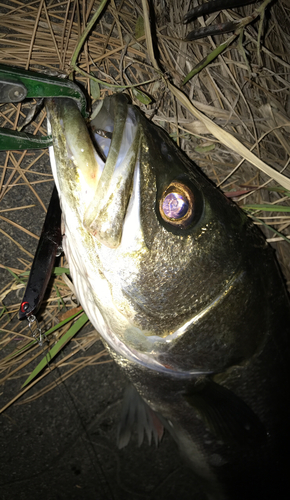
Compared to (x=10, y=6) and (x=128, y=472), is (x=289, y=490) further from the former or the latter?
(x=10, y=6)

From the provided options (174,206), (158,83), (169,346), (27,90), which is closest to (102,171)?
(174,206)

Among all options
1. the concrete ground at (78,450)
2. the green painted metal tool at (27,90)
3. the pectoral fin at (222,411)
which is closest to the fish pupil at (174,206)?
the green painted metal tool at (27,90)

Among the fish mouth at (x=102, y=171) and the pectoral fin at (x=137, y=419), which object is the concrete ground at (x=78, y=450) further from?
the fish mouth at (x=102, y=171)

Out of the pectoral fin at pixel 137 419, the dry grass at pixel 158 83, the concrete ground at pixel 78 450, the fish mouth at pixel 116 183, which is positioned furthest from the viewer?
the concrete ground at pixel 78 450

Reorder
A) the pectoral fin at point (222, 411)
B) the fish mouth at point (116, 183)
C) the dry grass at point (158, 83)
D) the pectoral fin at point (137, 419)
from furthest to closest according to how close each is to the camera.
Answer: the pectoral fin at point (137, 419), the dry grass at point (158, 83), the pectoral fin at point (222, 411), the fish mouth at point (116, 183)

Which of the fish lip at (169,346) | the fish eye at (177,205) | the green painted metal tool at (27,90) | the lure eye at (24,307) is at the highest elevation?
the green painted metal tool at (27,90)

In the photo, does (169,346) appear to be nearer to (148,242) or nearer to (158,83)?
(148,242)

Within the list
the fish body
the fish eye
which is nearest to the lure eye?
the fish body

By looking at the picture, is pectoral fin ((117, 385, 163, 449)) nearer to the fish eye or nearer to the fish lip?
the fish lip
